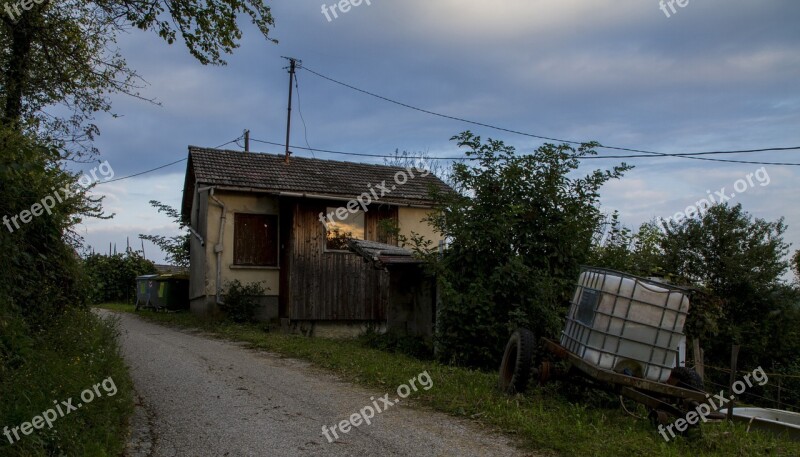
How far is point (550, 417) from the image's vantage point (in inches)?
252

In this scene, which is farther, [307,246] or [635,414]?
[307,246]

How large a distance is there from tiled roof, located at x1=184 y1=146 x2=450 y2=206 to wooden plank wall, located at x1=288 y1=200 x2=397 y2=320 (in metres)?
0.73

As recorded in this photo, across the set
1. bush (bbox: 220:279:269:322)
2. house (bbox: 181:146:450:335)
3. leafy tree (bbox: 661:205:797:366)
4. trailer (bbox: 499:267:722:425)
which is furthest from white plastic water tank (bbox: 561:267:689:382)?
leafy tree (bbox: 661:205:797:366)

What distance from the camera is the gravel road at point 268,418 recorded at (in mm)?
5449

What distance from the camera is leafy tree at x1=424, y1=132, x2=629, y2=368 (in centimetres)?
1016

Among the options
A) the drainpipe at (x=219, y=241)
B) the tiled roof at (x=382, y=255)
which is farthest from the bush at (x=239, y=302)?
the tiled roof at (x=382, y=255)

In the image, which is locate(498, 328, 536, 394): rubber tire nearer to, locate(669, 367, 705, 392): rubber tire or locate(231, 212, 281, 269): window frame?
locate(669, 367, 705, 392): rubber tire

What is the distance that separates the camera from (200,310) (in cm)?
1783

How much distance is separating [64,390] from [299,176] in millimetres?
13217

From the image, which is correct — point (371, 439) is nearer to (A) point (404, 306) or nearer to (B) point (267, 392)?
(B) point (267, 392)

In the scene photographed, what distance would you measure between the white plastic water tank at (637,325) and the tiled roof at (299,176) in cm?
1010

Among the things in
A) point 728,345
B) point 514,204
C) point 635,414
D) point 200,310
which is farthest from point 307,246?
point 728,345

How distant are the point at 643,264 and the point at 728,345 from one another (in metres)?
11.3

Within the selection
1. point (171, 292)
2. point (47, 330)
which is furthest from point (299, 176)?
point (47, 330)
